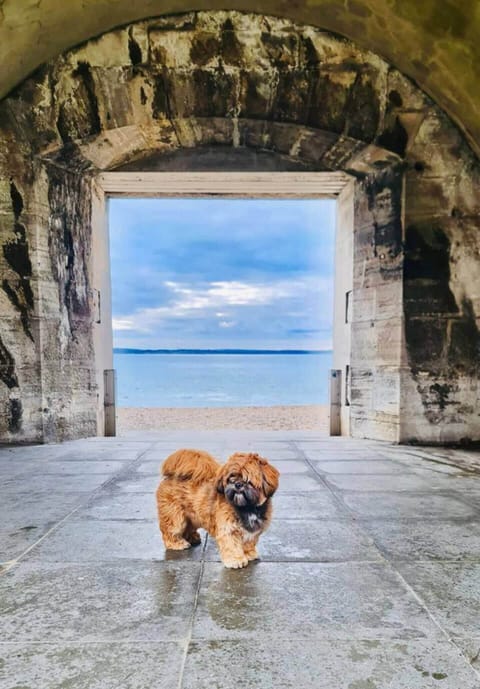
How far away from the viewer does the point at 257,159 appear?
5.46 m

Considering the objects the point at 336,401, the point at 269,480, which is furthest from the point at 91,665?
the point at 336,401

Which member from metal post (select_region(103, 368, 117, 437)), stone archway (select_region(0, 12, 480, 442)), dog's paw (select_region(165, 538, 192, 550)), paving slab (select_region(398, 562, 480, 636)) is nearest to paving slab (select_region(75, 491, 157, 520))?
dog's paw (select_region(165, 538, 192, 550))

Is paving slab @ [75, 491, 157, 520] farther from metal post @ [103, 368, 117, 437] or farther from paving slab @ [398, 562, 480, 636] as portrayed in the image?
metal post @ [103, 368, 117, 437]

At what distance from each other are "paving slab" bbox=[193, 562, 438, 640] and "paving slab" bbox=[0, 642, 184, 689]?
7.1 inches

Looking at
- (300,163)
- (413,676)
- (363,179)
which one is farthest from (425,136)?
(413,676)

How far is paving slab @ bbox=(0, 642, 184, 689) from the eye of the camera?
129 centimetres

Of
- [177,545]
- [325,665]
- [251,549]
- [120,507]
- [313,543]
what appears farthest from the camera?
[120,507]

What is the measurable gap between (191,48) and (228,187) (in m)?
1.83

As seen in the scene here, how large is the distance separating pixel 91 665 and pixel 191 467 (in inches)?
34.9

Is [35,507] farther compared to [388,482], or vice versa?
[388,482]

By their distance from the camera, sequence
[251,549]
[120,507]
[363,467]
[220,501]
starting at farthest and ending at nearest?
[363,467] → [120,507] → [251,549] → [220,501]

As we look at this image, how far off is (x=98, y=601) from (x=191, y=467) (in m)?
0.69

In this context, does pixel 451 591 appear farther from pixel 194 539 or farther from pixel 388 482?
pixel 388 482

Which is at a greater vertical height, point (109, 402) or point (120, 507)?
point (109, 402)
